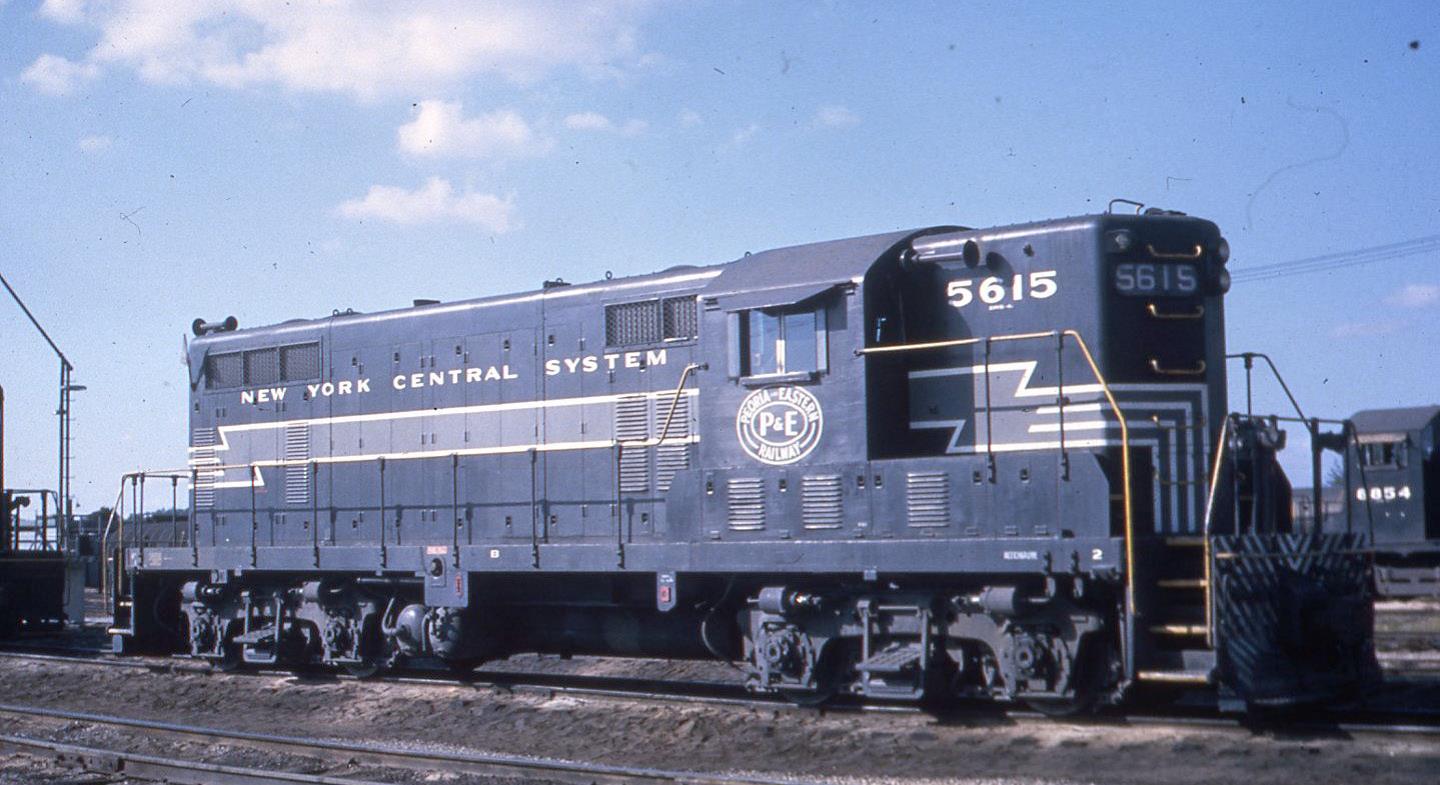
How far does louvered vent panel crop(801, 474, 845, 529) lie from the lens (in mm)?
9820

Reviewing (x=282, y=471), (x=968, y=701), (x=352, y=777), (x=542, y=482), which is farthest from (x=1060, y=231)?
(x=282, y=471)

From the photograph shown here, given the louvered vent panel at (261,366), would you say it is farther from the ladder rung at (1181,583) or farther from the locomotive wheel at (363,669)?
the ladder rung at (1181,583)

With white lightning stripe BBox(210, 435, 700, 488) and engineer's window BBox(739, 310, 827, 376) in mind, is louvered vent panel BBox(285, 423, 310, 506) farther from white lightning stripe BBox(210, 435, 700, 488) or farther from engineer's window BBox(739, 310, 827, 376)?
engineer's window BBox(739, 310, 827, 376)

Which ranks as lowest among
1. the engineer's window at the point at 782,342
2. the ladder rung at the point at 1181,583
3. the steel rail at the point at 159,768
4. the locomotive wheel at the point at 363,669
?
the steel rail at the point at 159,768

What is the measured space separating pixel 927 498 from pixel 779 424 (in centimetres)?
125

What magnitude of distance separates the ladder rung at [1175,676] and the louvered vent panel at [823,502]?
2.30 meters

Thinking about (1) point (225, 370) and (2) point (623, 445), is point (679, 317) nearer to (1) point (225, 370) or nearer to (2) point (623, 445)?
(2) point (623, 445)

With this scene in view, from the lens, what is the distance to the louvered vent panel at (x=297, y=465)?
13.9m

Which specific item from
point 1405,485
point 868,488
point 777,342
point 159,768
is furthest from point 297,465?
point 1405,485

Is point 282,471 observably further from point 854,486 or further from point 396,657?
point 854,486

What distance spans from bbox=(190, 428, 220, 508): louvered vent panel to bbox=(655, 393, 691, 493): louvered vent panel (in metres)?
5.84

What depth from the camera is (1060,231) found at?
9641 millimetres

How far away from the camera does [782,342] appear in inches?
397

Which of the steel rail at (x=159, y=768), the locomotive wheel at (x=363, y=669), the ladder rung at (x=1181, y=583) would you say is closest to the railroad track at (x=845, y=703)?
the locomotive wheel at (x=363, y=669)
